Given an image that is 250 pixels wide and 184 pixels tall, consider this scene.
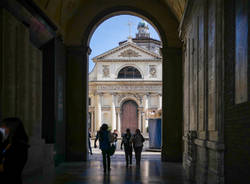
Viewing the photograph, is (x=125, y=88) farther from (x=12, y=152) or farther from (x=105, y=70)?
(x=12, y=152)

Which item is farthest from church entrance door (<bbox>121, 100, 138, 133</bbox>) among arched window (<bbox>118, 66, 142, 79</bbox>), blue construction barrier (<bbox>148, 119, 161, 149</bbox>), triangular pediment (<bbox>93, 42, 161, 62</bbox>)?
blue construction barrier (<bbox>148, 119, 161, 149</bbox>)

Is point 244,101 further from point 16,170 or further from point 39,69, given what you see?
point 39,69

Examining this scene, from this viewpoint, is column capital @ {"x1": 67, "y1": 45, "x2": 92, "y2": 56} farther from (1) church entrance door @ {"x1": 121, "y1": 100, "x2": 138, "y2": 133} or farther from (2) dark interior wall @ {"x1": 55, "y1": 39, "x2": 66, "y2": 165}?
(1) church entrance door @ {"x1": 121, "y1": 100, "x2": 138, "y2": 133}

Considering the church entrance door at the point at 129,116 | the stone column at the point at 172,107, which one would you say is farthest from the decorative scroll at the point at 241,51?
the church entrance door at the point at 129,116

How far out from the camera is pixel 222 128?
7.45 m

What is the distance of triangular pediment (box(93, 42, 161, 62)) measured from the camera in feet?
180

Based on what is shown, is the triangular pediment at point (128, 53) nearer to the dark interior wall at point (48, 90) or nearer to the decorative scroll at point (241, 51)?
the dark interior wall at point (48, 90)

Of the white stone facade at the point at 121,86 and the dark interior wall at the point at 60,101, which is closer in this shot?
the dark interior wall at the point at 60,101

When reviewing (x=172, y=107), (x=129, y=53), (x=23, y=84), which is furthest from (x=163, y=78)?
(x=129, y=53)

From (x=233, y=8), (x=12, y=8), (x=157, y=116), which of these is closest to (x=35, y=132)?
(x=12, y=8)

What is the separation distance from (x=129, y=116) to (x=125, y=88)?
12.8 ft

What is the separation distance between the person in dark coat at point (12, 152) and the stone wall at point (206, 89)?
378 cm

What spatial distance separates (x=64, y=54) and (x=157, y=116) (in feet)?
38.0

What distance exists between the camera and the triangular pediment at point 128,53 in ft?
180
